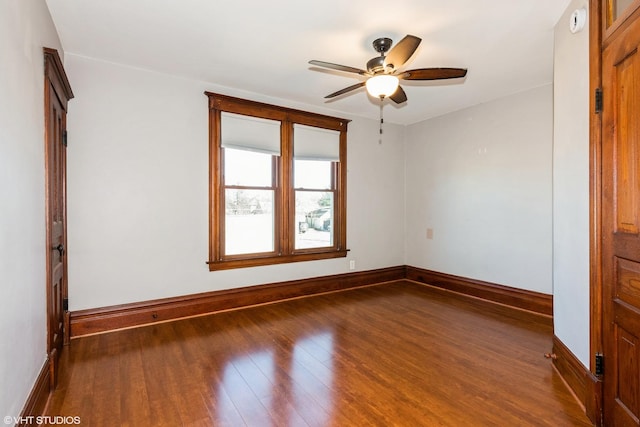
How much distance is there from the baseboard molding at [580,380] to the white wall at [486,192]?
62.2 inches

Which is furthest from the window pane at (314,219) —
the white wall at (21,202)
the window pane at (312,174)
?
the white wall at (21,202)

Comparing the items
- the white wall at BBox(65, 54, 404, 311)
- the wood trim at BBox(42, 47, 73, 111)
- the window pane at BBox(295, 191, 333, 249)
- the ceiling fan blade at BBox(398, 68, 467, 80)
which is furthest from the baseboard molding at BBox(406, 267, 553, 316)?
the wood trim at BBox(42, 47, 73, 111)

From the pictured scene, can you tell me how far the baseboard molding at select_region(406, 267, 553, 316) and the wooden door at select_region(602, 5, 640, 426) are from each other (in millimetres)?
2136

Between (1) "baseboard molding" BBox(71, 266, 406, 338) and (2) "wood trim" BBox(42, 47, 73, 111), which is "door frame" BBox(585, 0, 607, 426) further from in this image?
(2) "wood trim" BBox(42, 47, 73, 111)

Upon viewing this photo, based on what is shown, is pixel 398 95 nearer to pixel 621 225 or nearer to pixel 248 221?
pixel 621 225

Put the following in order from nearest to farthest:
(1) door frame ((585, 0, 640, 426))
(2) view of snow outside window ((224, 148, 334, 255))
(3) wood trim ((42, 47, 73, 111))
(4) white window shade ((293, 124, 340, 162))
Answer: (1) door frame ((585, 0, 640, 426)) → (3) wood trim ((42, 47, 73, 111)) → (2) view of snow outside window ((224, 148, 334, 255)) → (4) white window shade ((293, 124, 340, 162))

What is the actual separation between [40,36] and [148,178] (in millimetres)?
1500

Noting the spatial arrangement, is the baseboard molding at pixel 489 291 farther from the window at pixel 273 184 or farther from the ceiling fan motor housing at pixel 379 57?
the ceiling fan motor housing at pixel 379 57

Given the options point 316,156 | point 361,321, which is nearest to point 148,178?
point 316,156

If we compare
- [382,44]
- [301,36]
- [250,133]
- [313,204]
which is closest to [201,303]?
[313,204]

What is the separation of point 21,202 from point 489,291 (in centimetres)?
474

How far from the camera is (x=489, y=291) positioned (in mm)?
4234

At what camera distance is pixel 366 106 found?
455 cm

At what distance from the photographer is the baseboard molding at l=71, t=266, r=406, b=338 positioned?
10.2ft
